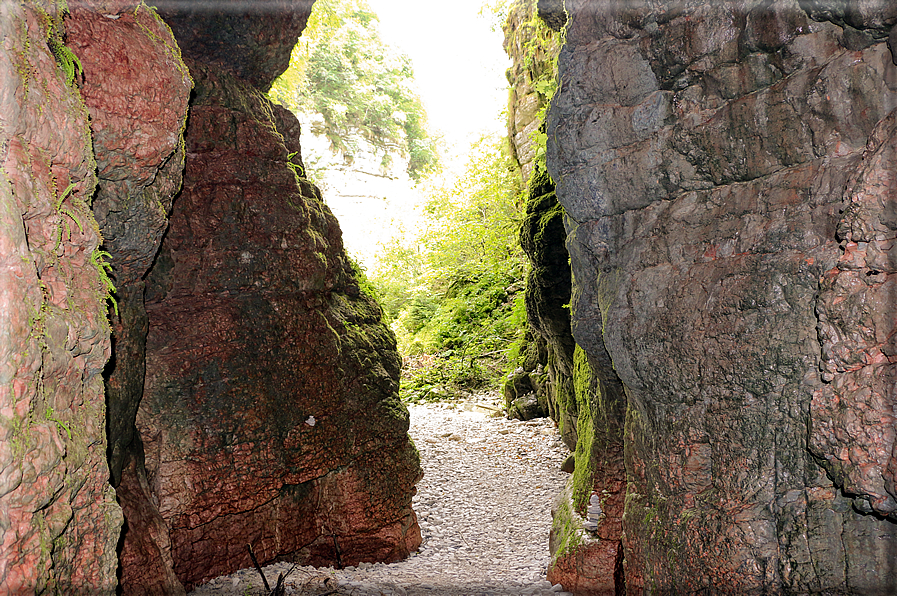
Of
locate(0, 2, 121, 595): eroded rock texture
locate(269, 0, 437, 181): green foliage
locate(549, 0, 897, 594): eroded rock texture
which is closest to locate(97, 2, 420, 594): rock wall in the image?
locate(0, 2, 121, 595): eroded rock texture

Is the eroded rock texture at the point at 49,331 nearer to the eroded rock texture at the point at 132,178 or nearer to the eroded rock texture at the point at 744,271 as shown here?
the eroded rock texture at the point at 132,178

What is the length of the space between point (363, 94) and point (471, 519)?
721 inches

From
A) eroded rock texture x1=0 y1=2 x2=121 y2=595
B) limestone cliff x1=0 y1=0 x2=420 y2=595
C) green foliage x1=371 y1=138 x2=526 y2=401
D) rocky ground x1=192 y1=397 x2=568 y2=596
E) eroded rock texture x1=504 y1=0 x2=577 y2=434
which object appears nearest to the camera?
eroded rock texture x1=0 y1=2 x2=121 y2=595

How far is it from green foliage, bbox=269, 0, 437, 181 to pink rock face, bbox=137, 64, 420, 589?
14896mm

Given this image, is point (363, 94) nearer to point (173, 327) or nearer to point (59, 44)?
point (173, 327)

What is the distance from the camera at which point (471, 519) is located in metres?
6.88

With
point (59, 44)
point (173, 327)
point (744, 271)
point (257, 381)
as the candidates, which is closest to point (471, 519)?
point (257, 381)

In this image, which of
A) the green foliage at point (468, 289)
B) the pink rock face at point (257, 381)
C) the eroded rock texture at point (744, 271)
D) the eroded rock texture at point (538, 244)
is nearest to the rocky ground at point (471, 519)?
the pink rock face at point (257, 381)

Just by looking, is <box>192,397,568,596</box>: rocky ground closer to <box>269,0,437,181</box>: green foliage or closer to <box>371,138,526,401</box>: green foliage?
<box>371,138,526,401</box>: green foliage

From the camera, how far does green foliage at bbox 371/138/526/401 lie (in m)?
13.3

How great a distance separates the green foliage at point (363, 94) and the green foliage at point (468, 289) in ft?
21.5

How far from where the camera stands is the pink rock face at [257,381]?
4.65 m

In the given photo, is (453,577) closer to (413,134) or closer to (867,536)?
(867,536)

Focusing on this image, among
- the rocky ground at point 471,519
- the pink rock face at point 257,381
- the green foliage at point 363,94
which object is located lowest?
the rocky ground at point 471,519
